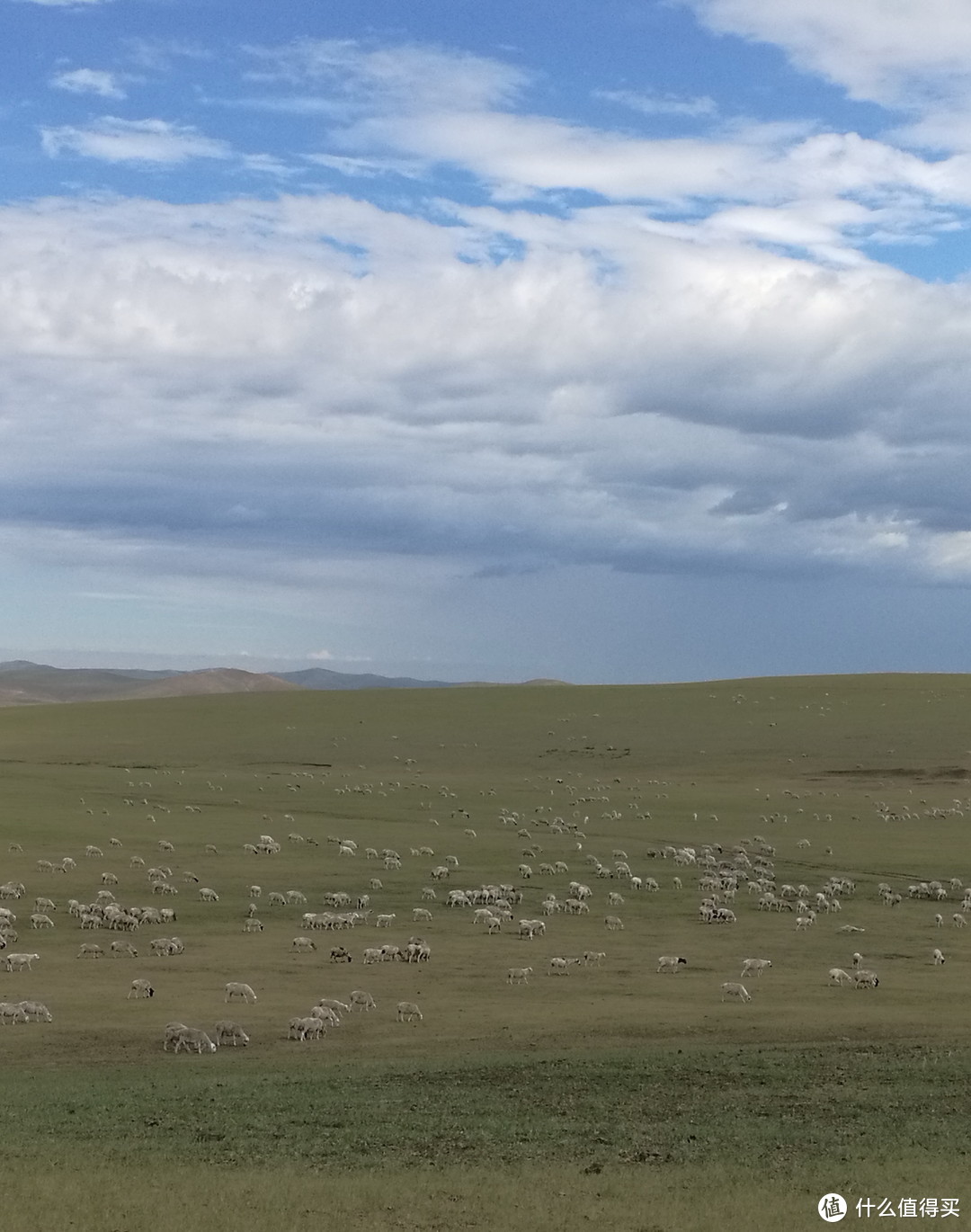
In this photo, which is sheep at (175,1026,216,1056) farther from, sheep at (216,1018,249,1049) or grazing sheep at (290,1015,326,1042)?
grazing sheep at (290,1015,326,1042)

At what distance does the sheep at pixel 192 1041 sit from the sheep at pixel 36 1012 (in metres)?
3.72

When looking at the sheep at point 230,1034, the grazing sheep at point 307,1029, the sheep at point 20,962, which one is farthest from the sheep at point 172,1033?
the sheep at point 20,962

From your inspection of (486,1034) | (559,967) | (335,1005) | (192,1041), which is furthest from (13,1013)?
(559,967)

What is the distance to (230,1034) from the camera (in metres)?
25.8

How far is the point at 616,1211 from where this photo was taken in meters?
15.3

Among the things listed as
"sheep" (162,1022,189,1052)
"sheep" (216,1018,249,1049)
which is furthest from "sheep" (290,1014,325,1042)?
"sheep" (162,1022,189,1052)

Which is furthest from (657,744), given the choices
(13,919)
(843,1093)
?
(843,1093)

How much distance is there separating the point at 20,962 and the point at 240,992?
6.83 metres

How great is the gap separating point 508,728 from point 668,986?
70621 mm

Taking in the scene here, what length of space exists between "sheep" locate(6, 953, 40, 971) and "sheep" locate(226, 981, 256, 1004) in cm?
A: 605

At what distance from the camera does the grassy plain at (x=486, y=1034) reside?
16.2 m

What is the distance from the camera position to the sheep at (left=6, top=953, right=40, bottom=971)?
106ft

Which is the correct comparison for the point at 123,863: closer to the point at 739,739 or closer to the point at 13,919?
the point at 13,919

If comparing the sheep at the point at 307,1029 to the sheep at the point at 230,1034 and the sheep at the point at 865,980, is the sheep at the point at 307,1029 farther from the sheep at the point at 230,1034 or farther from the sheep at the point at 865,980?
the sheep at the point at 865,980
